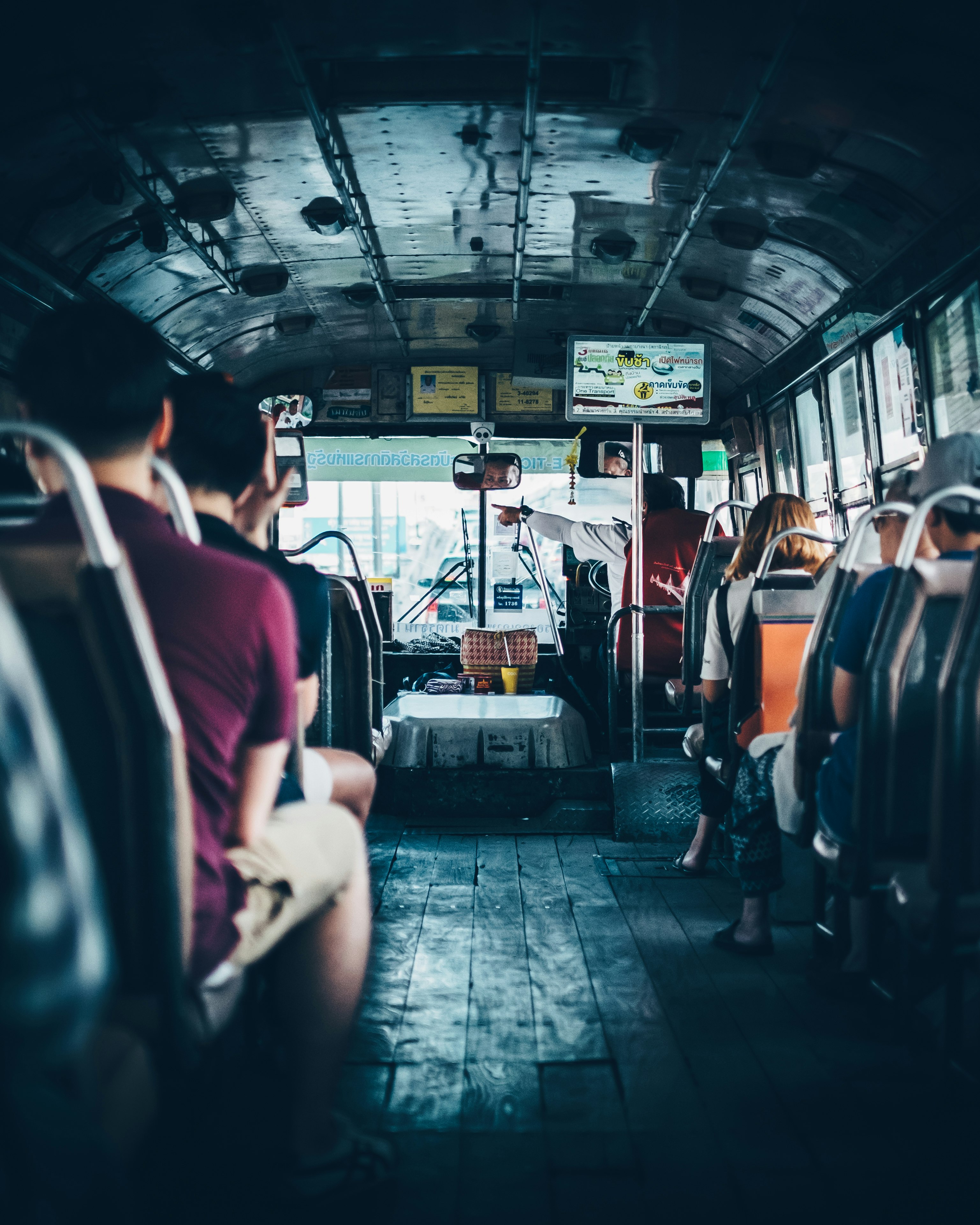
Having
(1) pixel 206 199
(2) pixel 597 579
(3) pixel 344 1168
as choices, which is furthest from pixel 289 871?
(2) pixel 597 579

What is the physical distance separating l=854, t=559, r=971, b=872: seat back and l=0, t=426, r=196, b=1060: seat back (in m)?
1.48

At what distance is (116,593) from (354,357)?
Result: 24.1ft

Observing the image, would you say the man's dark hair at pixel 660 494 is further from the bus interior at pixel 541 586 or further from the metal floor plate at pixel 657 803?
the metal floor plate at pixel 657 803

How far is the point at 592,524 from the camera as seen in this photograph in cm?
689

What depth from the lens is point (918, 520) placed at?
199cm

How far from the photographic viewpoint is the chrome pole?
489cm

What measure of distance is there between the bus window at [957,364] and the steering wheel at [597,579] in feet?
9.07

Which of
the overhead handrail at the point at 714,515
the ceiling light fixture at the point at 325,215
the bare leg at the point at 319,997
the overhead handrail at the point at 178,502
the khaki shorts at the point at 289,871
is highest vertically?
the ceiling light fixture at the point at 325,215

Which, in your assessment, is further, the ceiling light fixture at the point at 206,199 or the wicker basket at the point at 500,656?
the wicker basket at the point at 500,656

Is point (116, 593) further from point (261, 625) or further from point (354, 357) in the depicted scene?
point (354, 357)

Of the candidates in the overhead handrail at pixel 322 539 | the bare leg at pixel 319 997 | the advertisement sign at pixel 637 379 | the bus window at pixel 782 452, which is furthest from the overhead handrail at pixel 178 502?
the bus window at pixel 782 452

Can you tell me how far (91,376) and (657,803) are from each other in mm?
3704

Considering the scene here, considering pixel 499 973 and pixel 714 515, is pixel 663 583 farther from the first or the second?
pixel 499 973

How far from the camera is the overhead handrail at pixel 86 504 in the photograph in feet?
4.09
